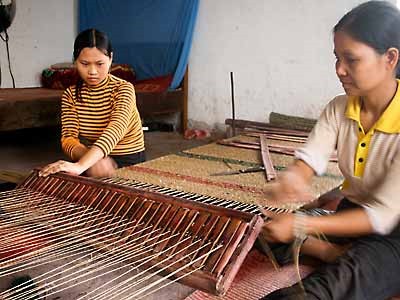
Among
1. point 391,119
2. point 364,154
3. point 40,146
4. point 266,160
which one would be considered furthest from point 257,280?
point 40,146

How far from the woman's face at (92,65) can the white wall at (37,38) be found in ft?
10.8

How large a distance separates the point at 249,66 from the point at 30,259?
11.6ft

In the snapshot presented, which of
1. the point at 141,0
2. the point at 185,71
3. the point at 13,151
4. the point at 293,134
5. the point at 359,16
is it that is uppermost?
the point at 141,0

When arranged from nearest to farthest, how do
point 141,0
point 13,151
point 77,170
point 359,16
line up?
point 359,16 → point 77,170 → point 13,151 → point 141,0

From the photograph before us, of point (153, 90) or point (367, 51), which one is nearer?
point (367, 51)

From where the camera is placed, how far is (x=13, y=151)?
4188 mm

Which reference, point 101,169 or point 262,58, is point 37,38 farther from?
point 101,169

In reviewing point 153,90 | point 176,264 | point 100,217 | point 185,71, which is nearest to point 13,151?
point 153,90

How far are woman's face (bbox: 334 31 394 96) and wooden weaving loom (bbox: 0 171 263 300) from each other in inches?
17.0

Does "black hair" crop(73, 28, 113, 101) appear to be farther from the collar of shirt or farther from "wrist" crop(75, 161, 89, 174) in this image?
the collar of shirt

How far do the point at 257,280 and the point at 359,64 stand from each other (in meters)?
0.78

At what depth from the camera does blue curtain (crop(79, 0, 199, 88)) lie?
14.9 feet

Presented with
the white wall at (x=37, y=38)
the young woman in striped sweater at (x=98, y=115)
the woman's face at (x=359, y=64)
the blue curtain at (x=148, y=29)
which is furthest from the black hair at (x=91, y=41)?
the white wall at (x=37, y=38)

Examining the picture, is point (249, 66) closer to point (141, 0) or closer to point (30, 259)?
point (141, 0)
